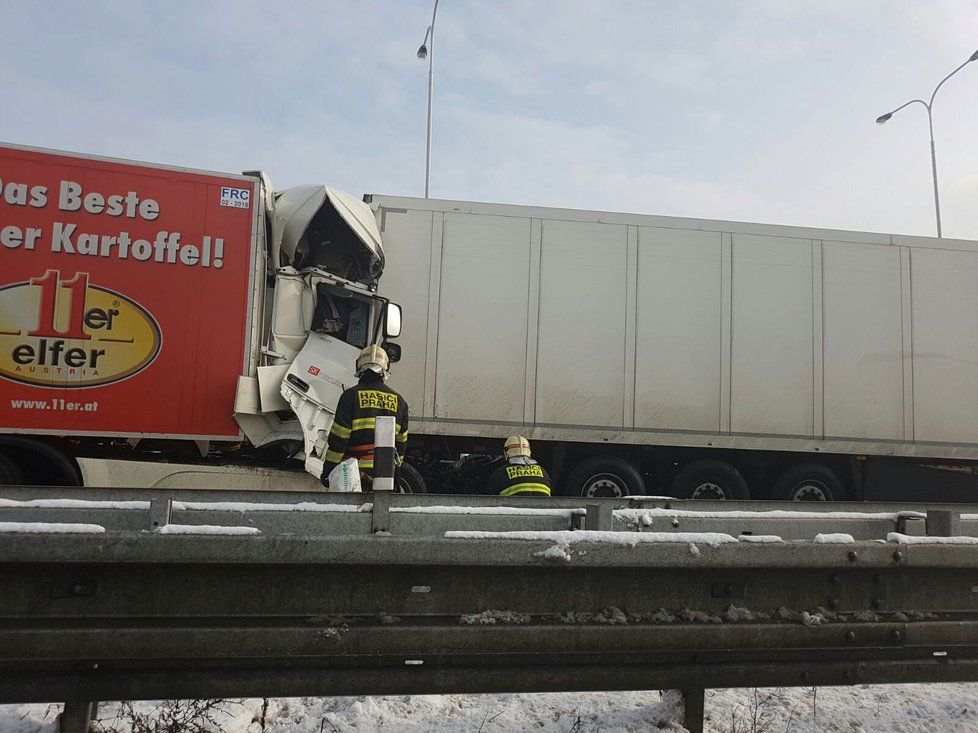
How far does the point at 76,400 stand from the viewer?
557 cm

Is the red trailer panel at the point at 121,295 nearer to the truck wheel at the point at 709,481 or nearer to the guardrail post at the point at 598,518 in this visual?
the guardrail post at the point at 598,518

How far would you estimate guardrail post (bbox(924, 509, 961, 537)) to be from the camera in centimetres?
253

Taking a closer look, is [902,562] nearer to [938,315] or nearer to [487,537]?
[487,537]

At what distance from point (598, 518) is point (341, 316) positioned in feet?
16.1

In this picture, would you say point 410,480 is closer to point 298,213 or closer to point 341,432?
point 341,432

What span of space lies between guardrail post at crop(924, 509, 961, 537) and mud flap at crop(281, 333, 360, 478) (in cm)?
479

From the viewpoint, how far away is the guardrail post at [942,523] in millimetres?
2529

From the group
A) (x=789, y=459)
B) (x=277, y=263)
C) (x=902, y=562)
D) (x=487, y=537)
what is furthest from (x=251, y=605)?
(x=789, y=459)

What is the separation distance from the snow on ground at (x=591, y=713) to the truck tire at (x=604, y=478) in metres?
3.94

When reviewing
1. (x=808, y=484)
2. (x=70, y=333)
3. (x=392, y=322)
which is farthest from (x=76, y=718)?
(x=808, y=484)

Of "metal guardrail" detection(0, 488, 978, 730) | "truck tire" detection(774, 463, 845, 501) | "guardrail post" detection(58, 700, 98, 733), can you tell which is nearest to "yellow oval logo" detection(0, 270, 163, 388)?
"metal guardrail" detection(0, 488, 978, 730)

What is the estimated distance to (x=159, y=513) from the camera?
2172 millimetres

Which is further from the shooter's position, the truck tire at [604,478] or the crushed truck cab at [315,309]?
the truck tire at [604,478]

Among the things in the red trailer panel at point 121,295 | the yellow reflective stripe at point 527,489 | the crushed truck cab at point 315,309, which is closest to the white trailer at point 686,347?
the crushed truck cab at point 315,309
